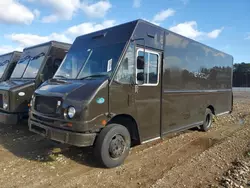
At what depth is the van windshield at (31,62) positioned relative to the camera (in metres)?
7.85

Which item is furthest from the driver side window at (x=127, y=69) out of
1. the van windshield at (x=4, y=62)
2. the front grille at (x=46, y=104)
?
the van windshield at (x=4, y=62)

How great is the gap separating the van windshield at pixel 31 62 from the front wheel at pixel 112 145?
4.38 m

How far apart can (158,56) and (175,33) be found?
122cm

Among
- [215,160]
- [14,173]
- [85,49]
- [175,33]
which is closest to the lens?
[14,173]

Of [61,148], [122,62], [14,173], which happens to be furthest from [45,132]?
[122,62]

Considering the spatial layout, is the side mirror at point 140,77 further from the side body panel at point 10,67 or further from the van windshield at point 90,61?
the side body panel at point 10,67

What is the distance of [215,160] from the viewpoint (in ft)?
16.7

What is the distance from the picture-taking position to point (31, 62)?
325 inches

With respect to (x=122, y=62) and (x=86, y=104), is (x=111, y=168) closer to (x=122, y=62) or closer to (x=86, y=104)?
(x=86, y=104)

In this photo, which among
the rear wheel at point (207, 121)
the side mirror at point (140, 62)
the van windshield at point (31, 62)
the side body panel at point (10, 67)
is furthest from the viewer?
the side body panel at point (10, 67)

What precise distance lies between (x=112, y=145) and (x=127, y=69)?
162cm

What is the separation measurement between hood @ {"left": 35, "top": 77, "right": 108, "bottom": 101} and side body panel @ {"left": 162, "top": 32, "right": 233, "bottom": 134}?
2116 millimetres

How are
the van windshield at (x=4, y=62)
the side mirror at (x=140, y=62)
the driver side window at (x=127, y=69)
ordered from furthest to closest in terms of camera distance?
the van windshield at (x=4, y=62) → the side mirror at (x=140, y=62) → the driver side window at (x=127, y=69)

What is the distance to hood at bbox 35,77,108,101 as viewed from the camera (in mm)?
4242
